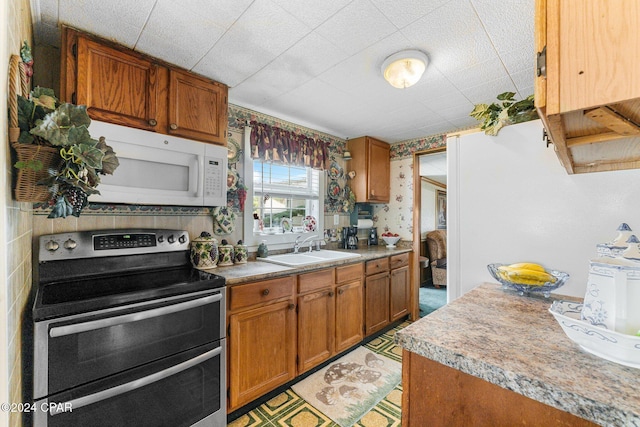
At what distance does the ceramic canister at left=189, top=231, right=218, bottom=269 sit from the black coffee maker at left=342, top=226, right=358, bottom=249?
1668mm

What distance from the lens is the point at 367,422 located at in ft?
5.45

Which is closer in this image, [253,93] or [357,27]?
[357,27]

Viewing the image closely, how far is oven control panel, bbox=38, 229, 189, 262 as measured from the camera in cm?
145

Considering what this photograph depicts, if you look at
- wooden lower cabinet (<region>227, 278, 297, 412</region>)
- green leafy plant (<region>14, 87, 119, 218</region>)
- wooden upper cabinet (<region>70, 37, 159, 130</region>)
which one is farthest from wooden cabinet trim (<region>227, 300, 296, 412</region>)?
wooden upper cabinet (<region>70, 37, 159, 130</region>)

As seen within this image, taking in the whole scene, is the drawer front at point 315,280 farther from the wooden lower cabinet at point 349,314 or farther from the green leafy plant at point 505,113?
the green leafy plant at point 505,113

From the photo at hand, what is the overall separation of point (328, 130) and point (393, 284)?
1.88m

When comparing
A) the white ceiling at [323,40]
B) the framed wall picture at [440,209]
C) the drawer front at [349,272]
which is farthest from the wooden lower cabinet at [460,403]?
the framed wall picture at [440,209]

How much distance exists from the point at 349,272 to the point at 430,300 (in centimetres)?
236

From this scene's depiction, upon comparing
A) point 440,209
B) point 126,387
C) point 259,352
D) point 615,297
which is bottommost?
point 259,352

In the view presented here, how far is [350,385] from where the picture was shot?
202 centimetres

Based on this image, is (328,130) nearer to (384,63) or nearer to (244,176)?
(244,176)

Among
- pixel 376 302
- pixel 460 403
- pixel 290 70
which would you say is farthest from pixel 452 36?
pixel 376 302

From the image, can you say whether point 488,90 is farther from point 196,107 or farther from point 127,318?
point 127,318

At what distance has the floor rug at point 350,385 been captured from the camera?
5.80 feet
